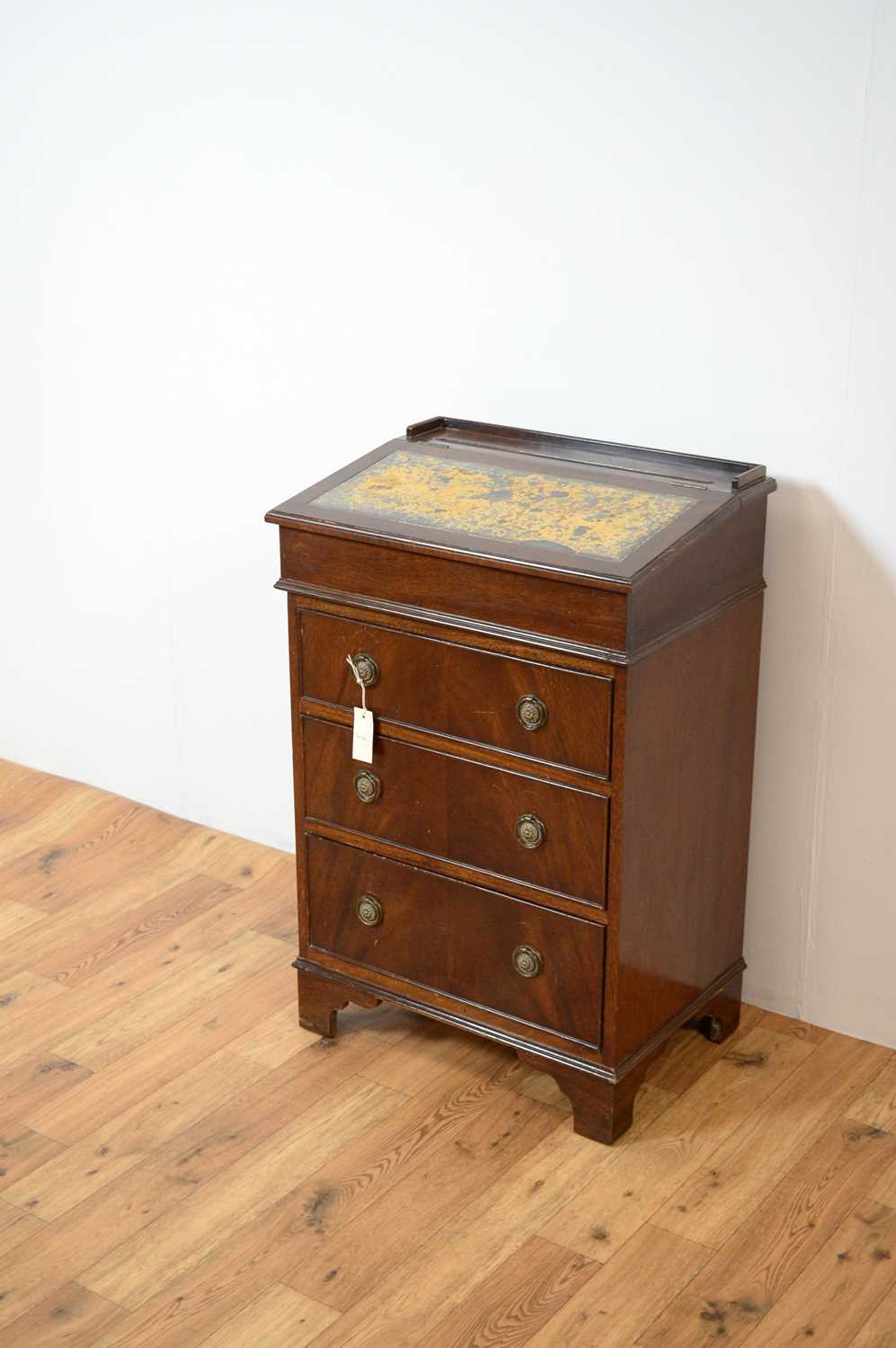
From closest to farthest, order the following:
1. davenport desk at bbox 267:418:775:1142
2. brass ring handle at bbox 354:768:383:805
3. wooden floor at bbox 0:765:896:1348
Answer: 1. wooden floor at bbox 0:765:896:1348
2. davenport desk at bbox 267:418:775:1142
3. brass ring handle at bbox 354:768:383:805

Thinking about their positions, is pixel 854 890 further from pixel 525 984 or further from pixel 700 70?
pixel 700 70

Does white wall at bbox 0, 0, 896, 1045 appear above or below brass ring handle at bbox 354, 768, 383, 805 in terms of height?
above

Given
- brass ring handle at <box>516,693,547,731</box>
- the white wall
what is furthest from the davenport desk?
the white wall

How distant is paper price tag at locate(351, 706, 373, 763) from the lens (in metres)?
2.32

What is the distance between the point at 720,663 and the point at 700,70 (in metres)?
0.82

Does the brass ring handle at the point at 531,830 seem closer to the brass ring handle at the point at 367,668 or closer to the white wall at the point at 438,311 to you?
the brass ring handle at the point at 367,668

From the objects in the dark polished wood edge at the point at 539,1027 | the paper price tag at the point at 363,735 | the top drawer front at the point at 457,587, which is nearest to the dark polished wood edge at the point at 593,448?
the top drawer front at the point at 457,587

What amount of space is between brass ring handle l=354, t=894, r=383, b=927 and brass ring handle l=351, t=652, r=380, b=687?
1.16 ft

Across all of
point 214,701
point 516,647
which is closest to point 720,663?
point 516,647

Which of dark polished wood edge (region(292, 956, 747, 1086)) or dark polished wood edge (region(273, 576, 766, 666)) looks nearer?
dark polished wood edge (region(273, 576, 766, 666))

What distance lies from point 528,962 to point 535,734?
0.35 meters

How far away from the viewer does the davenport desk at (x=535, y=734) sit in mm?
2125

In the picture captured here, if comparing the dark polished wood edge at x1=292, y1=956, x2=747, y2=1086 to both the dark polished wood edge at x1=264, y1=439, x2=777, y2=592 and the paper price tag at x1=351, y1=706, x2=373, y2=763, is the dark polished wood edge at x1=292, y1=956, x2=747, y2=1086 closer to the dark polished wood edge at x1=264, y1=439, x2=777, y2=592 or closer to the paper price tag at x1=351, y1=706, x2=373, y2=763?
the paper price tag at x1=351, y1=706, x2=373, y2=763

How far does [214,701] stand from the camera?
313 cm
